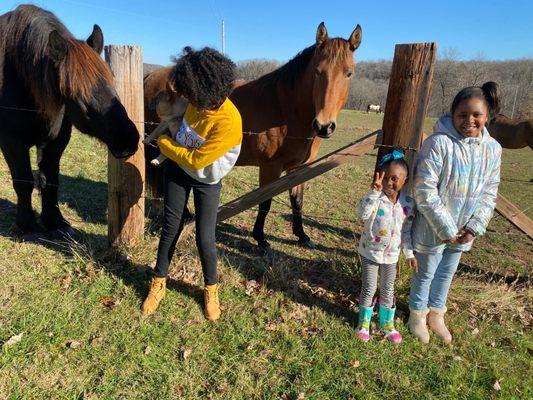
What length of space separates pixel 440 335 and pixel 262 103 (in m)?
3.05

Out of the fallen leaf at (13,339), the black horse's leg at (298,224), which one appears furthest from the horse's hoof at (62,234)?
the black horse's leg at (298,224)

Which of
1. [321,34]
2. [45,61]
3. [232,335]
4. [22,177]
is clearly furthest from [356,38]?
[22,177]

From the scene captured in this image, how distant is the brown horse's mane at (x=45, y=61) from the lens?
2.83 metres

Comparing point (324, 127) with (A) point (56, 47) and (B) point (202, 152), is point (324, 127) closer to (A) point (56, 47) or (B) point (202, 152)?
(B) point (202, 152)

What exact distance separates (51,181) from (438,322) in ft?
14.1

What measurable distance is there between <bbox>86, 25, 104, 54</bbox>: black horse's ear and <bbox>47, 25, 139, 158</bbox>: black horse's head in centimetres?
41

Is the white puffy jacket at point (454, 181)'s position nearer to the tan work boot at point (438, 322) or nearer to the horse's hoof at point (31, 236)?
the tan work boot at point (438, 322)

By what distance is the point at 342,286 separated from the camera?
3404 mm

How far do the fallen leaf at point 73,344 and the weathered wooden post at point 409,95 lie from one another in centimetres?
282

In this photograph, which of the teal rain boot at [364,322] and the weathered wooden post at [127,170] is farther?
the weathered wooden post at [127,170]

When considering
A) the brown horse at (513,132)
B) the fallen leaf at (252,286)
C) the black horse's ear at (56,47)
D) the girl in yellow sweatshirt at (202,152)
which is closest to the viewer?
the girl in yellow sweatshirt at (202,152)

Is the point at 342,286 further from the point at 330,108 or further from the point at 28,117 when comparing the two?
the point at 28,117

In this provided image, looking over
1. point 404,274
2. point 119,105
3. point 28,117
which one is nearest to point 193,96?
point 119,105

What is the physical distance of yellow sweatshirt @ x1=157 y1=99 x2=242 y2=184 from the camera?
7.81 ft
